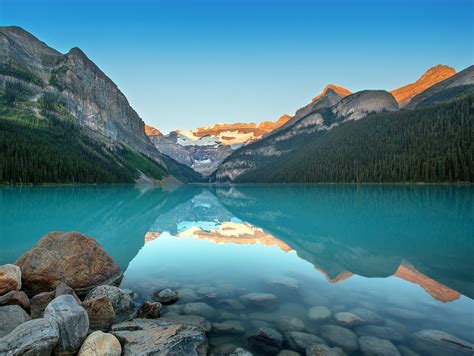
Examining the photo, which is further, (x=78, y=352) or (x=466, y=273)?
(x=466, y=273)

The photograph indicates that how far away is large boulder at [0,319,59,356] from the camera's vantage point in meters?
7.07

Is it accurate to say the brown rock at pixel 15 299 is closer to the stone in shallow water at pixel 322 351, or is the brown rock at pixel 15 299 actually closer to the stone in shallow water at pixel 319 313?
the stone in shallow water at pixel 322 351

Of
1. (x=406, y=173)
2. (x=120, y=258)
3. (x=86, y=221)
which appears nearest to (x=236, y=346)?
(x=120, y=258)

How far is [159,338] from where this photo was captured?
30.0 feet

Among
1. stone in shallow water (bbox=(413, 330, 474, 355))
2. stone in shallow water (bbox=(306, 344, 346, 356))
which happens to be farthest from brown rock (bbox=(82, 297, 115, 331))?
stone in shallow water (bbox=(413, 330, 474, 355))

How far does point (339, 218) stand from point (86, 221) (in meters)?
34.5

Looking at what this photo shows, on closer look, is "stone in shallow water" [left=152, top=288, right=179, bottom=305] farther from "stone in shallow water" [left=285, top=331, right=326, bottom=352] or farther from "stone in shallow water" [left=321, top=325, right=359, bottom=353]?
"stone in shallow water" [left=321, top=325, right=359, bottom=353]

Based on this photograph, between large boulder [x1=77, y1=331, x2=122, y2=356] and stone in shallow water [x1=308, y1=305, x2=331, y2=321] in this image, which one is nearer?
large boulder [x1=77, y1=331, x2=122, y2=356]

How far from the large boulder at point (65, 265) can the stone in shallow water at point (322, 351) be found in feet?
34.0

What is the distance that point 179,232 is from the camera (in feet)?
118

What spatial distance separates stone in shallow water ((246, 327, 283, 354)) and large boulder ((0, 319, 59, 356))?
593 centimetres

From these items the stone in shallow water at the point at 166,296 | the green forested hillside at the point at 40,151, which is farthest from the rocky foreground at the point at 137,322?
the green forested hillside at the point at 40,151

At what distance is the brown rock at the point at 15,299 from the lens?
33.8 feet

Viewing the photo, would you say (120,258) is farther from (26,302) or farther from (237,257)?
(26,302)
